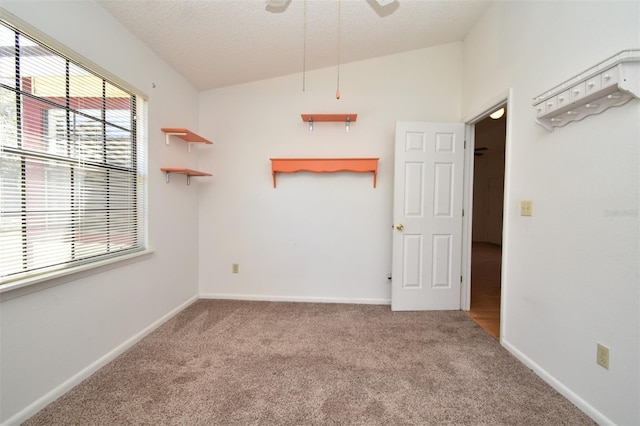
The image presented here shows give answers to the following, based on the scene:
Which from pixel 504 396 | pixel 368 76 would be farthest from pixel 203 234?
pixel 504 396

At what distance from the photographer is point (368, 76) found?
2928 mm

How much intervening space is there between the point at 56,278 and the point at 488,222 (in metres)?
9.24

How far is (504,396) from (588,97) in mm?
1764

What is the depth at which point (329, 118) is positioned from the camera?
9.26 feet

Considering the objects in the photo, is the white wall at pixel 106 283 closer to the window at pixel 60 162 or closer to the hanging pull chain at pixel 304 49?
the window at pixel 60 162

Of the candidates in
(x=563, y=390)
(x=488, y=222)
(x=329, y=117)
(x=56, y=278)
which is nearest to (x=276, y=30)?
(x=329, y=117)

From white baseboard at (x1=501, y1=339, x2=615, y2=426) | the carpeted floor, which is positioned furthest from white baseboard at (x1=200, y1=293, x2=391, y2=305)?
white baseboard at (x1=501, y1=339, x2=615, y2=426)

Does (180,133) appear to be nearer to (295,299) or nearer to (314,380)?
(295,299)

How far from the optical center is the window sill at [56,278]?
1287mm

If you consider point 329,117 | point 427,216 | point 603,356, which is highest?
point 329,117

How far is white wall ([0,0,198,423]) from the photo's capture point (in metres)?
1.36

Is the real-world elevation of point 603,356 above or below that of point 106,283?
below

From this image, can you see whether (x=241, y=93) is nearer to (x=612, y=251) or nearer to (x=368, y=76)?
(x=368, y=76)

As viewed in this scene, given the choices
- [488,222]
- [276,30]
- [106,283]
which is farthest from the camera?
[488,222]
